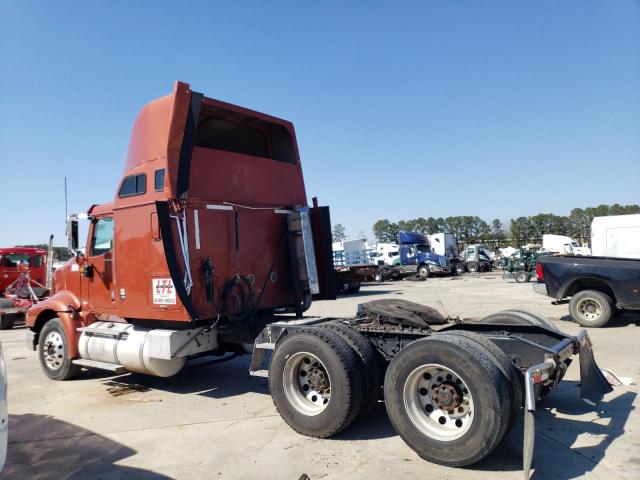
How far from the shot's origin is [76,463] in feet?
14.3

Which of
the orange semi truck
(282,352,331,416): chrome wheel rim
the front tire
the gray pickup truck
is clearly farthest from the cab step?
the gray pickup truck

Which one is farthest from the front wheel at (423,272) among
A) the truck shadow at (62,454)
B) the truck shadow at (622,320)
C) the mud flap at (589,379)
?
the truck shadow at (62,454)

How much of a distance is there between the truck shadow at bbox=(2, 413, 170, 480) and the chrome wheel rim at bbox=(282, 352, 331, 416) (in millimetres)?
1415

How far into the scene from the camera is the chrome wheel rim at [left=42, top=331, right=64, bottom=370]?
744 cm

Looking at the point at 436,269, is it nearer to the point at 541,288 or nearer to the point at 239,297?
the point at 541,288

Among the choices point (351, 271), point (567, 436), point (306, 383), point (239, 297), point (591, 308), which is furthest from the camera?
point (351, 271)

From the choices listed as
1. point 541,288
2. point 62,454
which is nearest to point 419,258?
point 541,288

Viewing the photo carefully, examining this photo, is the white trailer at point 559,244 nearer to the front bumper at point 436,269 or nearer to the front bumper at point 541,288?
the front bumper at point 436,269

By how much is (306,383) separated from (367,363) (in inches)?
29.1

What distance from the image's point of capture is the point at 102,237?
285 inches

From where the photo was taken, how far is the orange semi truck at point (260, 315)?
4020 millimetres

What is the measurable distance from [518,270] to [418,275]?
8909 millimetres

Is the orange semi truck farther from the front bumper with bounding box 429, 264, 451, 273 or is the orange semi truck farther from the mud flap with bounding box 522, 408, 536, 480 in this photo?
the front bumper with bounding box 429, 264, 451, 273

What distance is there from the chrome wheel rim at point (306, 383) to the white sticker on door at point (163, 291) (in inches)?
72.1
